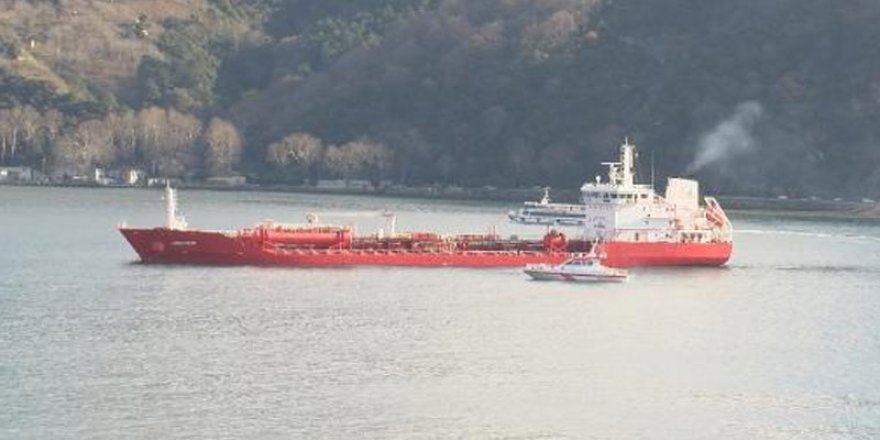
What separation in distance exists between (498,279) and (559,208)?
51772 millimetres

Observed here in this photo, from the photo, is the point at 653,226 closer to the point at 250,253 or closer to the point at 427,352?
the point at 250,253

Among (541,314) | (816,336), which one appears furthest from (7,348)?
(816,336)

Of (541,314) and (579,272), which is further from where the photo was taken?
(579,272)

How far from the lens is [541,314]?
73812mm

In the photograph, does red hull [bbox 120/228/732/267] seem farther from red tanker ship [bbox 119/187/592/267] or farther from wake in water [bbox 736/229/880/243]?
wake in water [bbox 736/229/880/243]

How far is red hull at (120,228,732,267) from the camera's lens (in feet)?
292

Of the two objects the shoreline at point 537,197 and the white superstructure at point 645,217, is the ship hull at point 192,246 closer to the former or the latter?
the white superstructure at point 645,217

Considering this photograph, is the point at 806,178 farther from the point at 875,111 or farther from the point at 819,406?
the point at 819,406

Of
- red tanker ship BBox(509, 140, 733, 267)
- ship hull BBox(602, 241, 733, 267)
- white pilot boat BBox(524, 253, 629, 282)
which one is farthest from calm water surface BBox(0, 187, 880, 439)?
red tanker ship BBox(509, 140, 733, 267)

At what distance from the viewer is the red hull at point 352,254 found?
88.9m

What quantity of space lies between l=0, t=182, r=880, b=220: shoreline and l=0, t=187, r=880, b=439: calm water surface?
65.3m

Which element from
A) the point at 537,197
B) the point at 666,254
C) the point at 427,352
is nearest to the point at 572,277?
the point at 666,254

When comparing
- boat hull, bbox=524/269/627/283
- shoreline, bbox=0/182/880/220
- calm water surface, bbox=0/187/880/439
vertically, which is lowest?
calm water surface, bbox=0/187/880/439

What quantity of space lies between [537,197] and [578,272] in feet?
309
